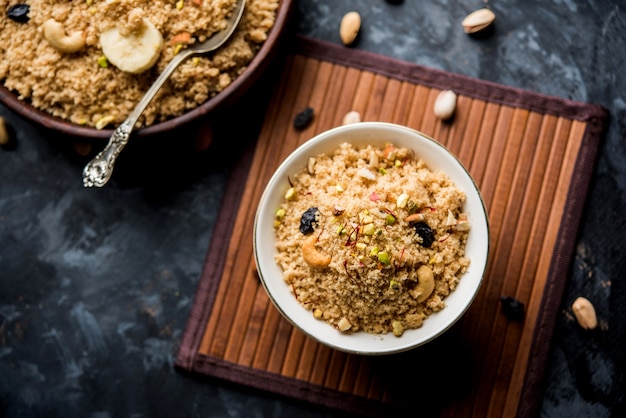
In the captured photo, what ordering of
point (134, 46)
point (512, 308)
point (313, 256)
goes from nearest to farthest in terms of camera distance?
1. point (313, 256)
2. point (134, 46)
3. point (512, 308)

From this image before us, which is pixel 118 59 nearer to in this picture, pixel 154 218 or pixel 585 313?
pixel 154 218

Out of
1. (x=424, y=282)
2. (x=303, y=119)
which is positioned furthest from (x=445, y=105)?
(x=424, y=282)

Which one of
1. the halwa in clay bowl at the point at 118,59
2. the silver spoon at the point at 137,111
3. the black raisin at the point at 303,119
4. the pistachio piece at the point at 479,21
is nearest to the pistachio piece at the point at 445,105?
the pistachio piece at the point at 479,21

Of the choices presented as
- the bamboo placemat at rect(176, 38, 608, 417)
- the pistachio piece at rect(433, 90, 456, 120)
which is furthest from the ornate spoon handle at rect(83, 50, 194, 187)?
the pistachio piece at rect(433, 90, 456, 120)

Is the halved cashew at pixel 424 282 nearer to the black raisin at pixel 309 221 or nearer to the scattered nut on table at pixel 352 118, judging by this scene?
the black raisin at pixel 309 221

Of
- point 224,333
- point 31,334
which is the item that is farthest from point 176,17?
point 31,334

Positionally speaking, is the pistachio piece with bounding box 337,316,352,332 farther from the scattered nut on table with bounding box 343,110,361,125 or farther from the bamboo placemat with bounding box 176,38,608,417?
the scattered nut on table with bounding box 343,110,361,125

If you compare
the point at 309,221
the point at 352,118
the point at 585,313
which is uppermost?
the point at 352,118
